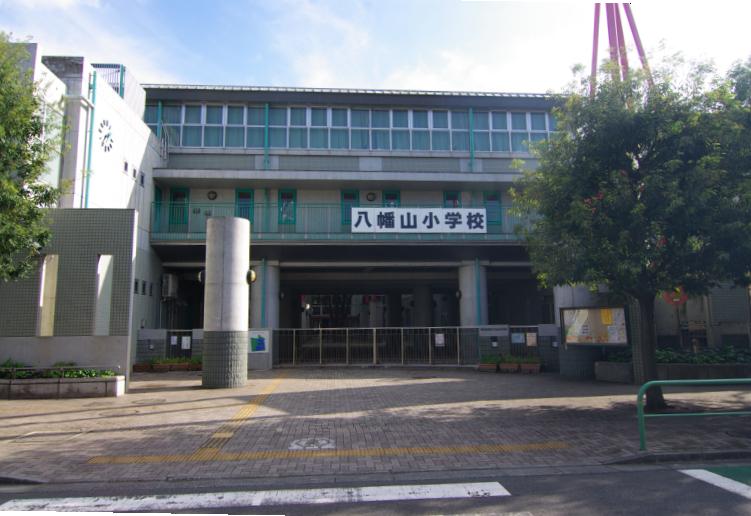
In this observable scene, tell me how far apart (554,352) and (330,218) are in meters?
9.73

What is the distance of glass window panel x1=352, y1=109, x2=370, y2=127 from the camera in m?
23.7

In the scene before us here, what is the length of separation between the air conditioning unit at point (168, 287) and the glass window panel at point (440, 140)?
12.3m

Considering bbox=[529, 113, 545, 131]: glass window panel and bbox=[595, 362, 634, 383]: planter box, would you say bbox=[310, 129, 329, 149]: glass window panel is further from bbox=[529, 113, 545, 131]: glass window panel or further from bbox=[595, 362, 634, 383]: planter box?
bbox=[595, 362, 634, 383]: planter box

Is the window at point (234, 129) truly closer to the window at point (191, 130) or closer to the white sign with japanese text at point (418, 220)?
the window at point (191, 130)

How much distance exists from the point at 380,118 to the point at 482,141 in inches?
180

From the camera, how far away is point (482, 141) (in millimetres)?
23938

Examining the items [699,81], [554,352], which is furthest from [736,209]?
[554,352]

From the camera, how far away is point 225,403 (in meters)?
11.5

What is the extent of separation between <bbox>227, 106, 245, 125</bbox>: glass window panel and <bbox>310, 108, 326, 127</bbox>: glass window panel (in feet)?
9.61

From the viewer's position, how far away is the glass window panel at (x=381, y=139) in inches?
929

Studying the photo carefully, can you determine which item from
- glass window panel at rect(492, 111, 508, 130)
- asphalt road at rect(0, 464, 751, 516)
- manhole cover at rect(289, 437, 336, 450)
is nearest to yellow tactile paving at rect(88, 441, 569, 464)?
manhole cover at rect(289, 437, 336, 450)

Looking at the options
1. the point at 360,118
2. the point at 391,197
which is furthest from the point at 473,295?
the point at 360,118

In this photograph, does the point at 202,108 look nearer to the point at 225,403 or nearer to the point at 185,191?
the point at 185,191

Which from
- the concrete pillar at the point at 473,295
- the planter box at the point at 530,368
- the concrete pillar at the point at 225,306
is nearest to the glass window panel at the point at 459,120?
the concrete pillar at the point at 473,295
